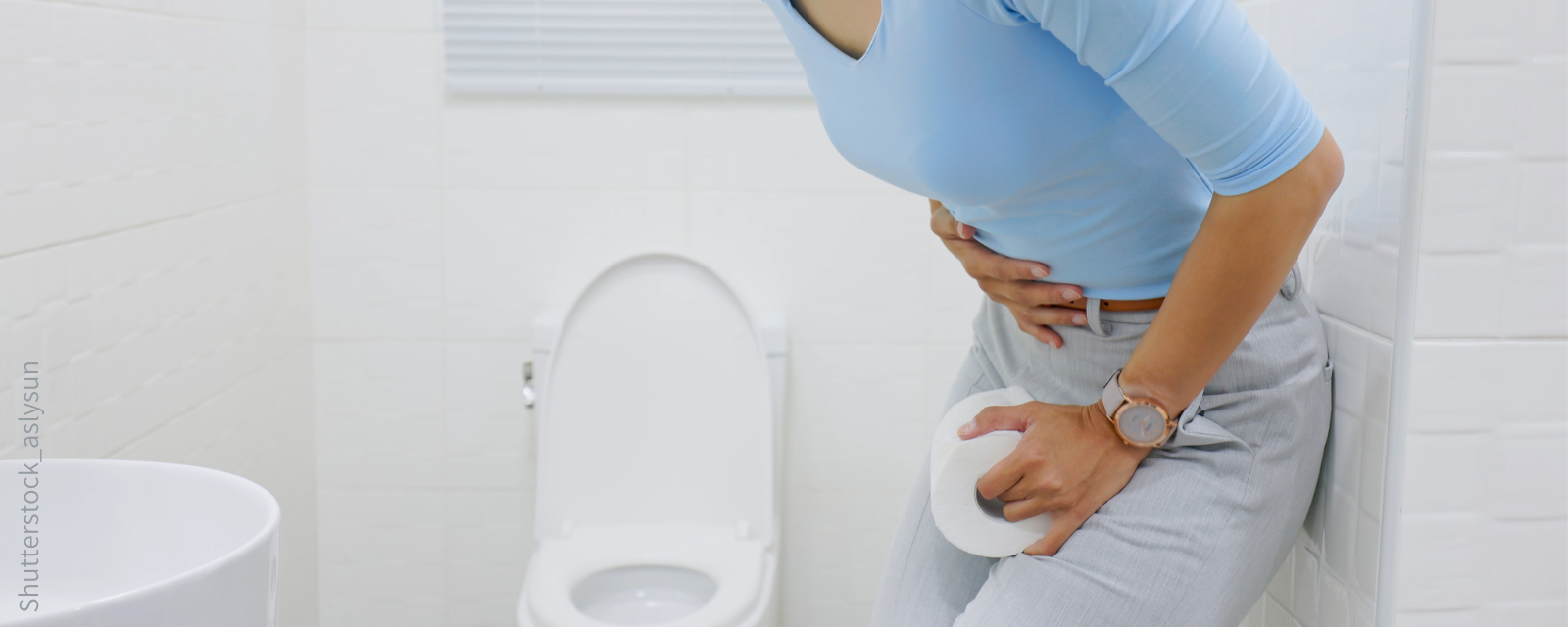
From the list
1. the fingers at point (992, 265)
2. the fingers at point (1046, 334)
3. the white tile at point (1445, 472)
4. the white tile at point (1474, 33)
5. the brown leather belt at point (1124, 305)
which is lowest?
the white tile at point (1445, 472)

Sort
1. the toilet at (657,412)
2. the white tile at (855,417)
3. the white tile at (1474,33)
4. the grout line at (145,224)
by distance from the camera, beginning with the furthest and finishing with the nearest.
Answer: the white tile at (855,417) → the toilet at (657,412) → the grout line at (145,224) → the white tile at (1474,33)

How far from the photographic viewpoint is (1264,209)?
0.65 metres

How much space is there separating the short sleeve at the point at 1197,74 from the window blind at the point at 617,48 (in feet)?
3.60

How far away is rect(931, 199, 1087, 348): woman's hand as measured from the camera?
810 mm

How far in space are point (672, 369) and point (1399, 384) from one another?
3.59ft

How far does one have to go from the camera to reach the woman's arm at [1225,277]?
653mm

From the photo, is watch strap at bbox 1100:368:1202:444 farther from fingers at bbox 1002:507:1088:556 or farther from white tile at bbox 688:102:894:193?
white tile at bbox 688:102:894:193

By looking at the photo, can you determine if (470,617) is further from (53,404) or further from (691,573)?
(53,404)

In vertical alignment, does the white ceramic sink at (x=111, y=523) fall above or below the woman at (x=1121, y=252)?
below

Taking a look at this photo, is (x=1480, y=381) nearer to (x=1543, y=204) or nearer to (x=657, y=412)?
(x=1543, y=204)

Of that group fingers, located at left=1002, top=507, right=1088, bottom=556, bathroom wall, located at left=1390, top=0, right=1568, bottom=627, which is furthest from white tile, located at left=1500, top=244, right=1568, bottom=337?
fingers, located at left=1002, top=507, right=1088, bottom=556

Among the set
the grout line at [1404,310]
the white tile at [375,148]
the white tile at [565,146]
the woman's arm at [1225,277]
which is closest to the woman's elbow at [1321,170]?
the woman's arm at [1225,277]

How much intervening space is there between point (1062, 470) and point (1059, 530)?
0.14 ft

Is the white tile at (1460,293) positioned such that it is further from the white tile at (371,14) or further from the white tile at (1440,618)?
the white tile at (371,14)
